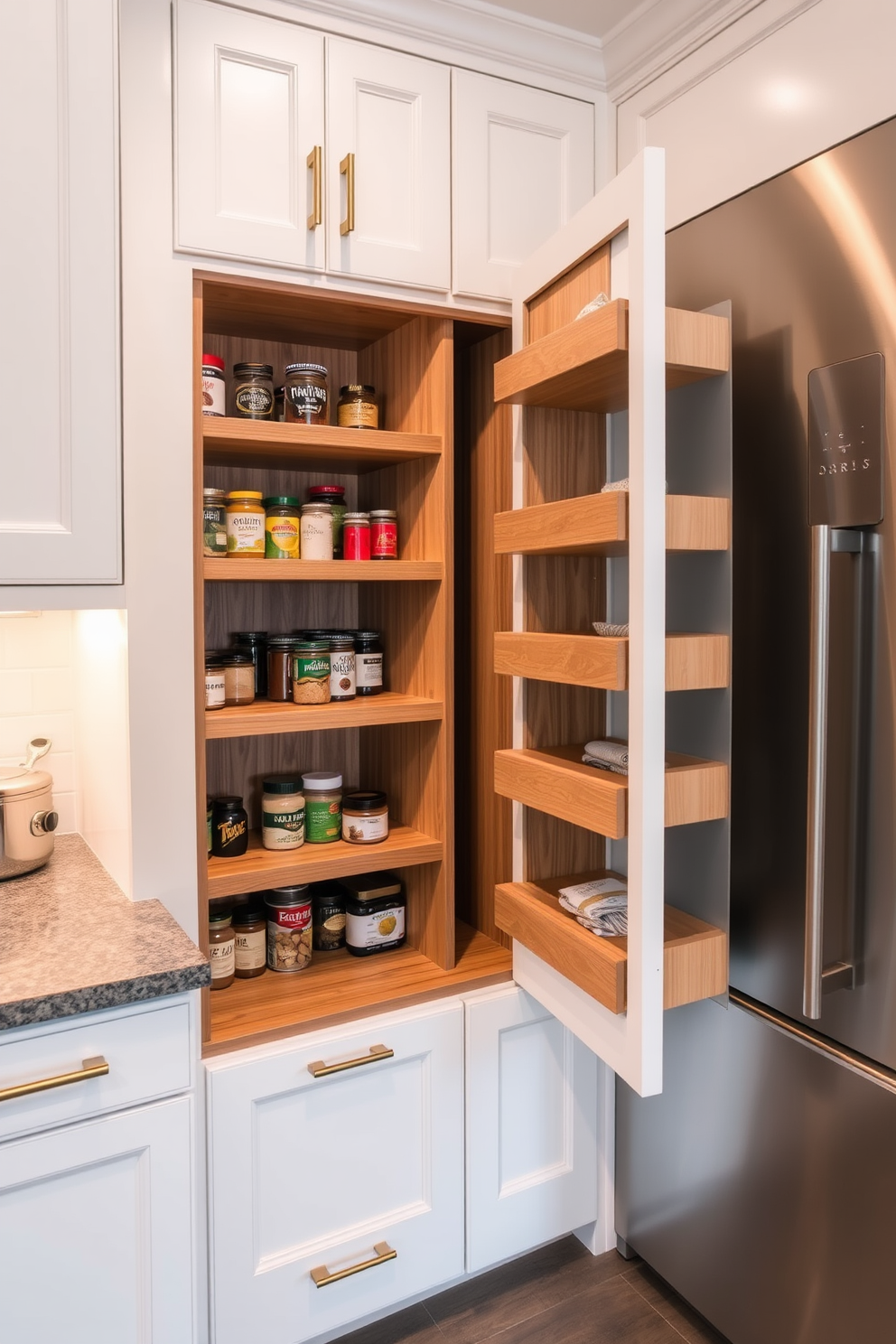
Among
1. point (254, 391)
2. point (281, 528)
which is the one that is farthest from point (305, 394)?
point (281, 528)

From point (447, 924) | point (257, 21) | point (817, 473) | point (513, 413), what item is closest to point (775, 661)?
point (817, 473)

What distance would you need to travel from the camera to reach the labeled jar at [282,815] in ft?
5.56

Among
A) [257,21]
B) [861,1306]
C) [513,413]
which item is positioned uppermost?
[257,21]

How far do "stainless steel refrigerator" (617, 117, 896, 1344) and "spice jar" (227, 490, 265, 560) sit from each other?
32.0 inches

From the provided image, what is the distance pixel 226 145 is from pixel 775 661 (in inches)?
46.3

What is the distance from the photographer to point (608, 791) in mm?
1292

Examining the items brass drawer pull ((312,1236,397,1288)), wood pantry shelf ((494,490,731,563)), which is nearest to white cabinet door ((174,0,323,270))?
wood pantry shelf ((494,490,731,563))

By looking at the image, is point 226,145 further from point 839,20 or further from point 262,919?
point 262,919

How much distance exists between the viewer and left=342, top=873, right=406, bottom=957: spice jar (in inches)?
71.1

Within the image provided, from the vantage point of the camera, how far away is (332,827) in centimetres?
177

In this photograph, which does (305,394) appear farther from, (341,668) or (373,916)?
(373,916)

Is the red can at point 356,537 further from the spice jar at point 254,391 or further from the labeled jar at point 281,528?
the spice jar at point 254,391

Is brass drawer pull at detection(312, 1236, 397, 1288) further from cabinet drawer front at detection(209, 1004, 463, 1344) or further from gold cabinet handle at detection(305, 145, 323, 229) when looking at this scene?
gold cabinet handle at detection(305, 145, 323, 229)

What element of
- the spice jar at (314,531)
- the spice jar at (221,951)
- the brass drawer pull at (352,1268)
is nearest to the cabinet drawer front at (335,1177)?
the brass drawer pull at (352,1268)
